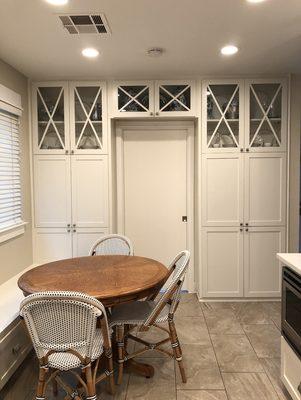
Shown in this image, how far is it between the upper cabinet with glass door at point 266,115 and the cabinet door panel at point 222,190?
277 mm

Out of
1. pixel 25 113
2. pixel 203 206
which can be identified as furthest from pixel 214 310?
pixel 25 113

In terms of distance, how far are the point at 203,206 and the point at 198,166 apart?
0.45m

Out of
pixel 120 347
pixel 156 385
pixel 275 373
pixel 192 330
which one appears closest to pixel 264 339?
pixel 275 373

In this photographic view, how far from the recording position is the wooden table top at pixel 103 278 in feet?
7.07

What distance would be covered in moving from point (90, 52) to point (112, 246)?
5.88 feet

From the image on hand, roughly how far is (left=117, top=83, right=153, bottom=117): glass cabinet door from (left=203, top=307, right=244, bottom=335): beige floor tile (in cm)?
225

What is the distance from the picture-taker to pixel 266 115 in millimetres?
3729

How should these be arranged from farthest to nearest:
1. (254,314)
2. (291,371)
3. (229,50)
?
(254,314) → (229,50) → (291,371)

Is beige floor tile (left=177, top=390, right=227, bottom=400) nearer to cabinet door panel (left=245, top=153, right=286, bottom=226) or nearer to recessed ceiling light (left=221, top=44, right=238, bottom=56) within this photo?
cabinet door panel (left=245, top=153, right=286, bottom=226)

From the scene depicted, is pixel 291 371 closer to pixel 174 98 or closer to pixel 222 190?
pixel 222 190

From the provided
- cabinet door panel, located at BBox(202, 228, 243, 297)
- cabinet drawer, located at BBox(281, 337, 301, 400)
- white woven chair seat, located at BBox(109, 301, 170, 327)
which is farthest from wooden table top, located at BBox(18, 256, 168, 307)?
cabinet door panel, located at BBox(202, 228, 243, 297)

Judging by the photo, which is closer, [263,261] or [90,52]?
[90,52]

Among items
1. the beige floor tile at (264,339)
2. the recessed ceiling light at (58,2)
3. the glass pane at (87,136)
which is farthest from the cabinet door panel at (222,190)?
the recessed ceiling light at (58,2)

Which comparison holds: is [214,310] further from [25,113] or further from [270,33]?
[25,113]
